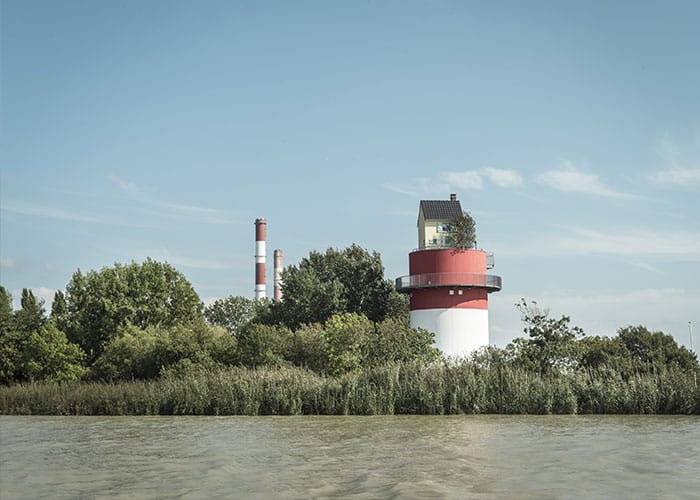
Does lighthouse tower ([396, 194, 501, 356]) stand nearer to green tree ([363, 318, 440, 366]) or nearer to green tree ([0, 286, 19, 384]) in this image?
green tree ([363, 318, 440, 366])

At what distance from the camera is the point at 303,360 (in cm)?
3703

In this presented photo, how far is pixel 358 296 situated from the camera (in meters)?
52.2

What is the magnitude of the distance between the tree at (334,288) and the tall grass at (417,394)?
21.6 meters

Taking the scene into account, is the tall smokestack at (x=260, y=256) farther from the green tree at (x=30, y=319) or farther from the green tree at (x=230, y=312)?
the green tree at (x=30, y=319)

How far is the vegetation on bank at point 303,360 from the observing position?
25406 mm

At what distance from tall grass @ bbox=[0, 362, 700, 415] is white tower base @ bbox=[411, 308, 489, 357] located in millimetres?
13427

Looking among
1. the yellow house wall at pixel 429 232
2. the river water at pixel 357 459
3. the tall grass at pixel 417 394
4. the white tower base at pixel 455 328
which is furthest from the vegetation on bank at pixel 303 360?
the yellow house wall at pixel 429 232

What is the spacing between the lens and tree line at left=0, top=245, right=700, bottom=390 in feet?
103

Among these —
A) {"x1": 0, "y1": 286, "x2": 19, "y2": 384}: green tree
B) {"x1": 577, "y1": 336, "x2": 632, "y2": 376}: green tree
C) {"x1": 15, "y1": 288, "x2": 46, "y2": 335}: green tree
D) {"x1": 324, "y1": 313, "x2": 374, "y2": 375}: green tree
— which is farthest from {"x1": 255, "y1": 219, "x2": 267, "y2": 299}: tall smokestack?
{"x1": 577, "y1": 336, "x2": 632, "y2": 376}: green tree

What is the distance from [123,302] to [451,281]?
58.5 feet

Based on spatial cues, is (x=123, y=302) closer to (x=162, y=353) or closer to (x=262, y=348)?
(x=162, y=353)

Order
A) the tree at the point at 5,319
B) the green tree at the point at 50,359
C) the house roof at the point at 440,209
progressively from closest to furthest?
the green tree at the point at 50,359 < the tree at the point at 5,319 < the house roof at the point at 440,209

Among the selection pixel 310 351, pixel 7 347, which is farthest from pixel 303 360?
pixel 7 347

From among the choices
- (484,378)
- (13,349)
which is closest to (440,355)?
(484,378)
